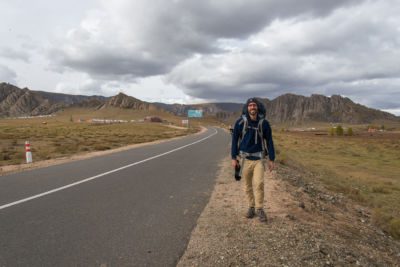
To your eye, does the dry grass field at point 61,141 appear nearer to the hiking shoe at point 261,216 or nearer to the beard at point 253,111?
the hiking shoe at point 261,216

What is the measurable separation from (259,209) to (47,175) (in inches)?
304

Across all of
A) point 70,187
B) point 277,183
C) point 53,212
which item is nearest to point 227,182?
point 277,183

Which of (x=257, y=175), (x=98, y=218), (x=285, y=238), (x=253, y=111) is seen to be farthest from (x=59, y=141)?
(x=285, y=238)

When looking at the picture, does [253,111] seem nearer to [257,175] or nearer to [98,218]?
[257,175]

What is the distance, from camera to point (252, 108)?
5438 millimetres

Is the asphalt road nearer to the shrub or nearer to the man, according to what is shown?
the man

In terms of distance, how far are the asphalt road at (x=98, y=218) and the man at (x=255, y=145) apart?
126cm

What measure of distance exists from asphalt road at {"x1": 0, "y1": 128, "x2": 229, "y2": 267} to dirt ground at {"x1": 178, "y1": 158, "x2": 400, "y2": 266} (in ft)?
1.22

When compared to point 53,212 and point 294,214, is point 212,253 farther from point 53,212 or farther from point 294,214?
point 53,212

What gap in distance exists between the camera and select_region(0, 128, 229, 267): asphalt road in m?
4.27

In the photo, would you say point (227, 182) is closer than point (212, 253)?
No

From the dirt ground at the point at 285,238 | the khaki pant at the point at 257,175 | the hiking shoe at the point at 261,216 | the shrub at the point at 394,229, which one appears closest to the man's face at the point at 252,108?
the khaki pant at the point at 257,175

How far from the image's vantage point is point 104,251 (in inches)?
172

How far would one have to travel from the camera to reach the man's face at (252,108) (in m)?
5.42
